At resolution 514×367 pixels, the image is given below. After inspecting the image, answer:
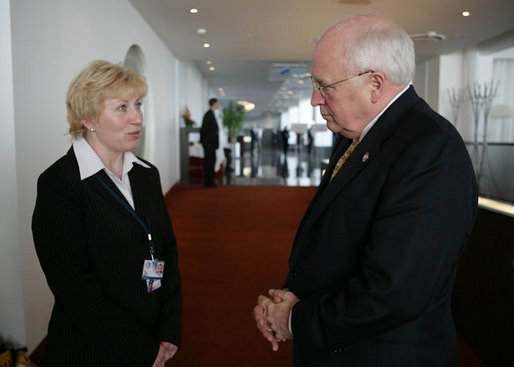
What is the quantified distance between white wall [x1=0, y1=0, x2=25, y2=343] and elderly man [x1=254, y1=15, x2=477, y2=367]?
1.93m

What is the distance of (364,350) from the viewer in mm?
1108

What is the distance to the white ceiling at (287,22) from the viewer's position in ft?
18.7

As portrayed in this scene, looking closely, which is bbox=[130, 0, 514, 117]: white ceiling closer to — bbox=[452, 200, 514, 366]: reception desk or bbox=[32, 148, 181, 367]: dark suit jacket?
bbox=[452, 200, 514, 366]: reception desk

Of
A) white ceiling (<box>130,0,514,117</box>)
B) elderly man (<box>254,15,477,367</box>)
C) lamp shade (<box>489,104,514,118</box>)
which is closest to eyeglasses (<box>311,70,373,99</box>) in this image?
elderly man (<box>254,15,477,367</box>)

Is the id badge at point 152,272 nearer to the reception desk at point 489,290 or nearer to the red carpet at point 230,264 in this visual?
the red carpet at point 230,264

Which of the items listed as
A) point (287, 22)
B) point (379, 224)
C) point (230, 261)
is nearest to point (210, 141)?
point (287, 22)

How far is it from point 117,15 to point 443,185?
497 centimetres

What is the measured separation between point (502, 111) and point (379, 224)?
27.0 ft

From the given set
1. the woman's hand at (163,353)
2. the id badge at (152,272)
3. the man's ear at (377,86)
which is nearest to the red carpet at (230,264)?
the woman's hand at (163,353)

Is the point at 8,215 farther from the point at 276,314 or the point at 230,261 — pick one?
the point at 230,261

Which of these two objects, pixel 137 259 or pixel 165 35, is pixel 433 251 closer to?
pixel 137 259

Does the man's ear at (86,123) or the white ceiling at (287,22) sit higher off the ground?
the white ceiling at (287,22)

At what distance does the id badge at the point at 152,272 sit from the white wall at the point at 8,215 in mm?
1417

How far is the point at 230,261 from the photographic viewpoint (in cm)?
458
